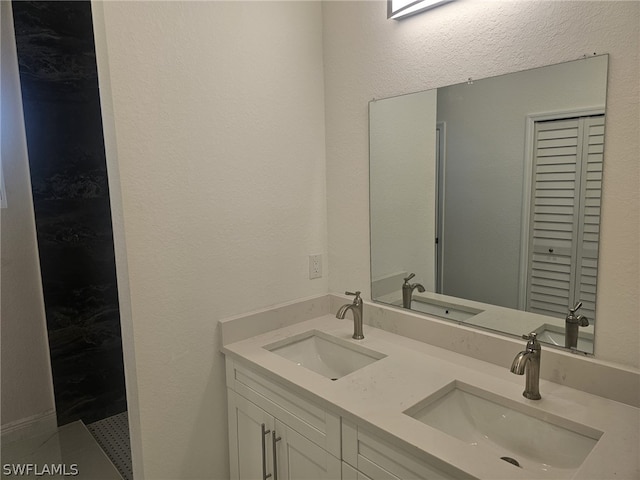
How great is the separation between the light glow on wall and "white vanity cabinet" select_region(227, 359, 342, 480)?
55.8 inches

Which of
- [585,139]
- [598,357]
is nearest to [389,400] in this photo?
[598,357]

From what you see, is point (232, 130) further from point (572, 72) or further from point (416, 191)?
point (572, 72)

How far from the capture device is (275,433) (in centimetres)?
147

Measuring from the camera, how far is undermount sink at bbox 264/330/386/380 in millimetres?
1661

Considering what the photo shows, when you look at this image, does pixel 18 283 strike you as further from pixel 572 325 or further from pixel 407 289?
pixel 572 325

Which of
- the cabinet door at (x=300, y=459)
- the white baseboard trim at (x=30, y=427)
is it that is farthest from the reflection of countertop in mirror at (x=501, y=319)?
the white baseboard trim at (x=30, y=427)

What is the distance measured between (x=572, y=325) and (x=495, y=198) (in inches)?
18.4

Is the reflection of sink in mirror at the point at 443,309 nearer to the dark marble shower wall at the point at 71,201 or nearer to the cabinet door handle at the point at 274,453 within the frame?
the cabinet door handle at the point at 274,453

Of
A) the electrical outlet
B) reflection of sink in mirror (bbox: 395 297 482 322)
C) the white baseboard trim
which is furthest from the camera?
the white baseboard trim

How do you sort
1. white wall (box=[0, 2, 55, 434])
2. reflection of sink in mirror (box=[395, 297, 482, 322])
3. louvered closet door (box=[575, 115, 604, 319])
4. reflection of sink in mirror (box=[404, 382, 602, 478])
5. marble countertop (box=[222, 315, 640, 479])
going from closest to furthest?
marble countertop (box=[222, 315, 640, 479]) < reflection of sink in mirror (box=[404, 382, 602, 478]) < louvered closet door (box=[575, 115, 604, 319]) < reflection of sink in mirror (box=[395, 297, 482, 322]) < white wall (box=[0, 2, 55, 434])

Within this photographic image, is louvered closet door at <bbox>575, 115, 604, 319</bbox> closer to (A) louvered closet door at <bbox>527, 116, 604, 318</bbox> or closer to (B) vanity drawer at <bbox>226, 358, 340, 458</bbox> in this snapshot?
(A) louvered closet door at <bbox>527, 116, 604, 318</bbox>

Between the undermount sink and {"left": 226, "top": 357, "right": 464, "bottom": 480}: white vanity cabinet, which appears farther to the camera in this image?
the undermount sink

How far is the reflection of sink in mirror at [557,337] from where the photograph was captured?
1245 mm

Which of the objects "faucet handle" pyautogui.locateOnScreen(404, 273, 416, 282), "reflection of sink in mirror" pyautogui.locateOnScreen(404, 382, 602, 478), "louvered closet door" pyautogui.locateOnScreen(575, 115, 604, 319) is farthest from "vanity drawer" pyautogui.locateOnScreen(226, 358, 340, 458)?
"louvered closet door" pyautogui.locateOnScreen(575, 115, 604, 319)
